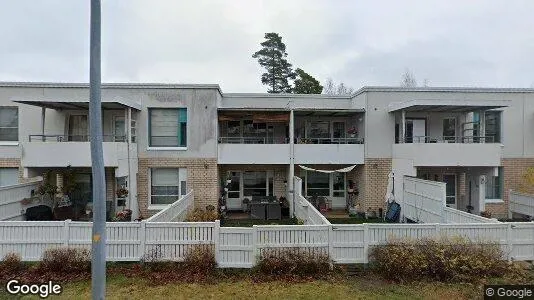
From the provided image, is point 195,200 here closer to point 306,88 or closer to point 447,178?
point 447,178

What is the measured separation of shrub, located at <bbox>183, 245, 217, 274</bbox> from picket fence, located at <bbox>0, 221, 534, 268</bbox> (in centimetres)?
12

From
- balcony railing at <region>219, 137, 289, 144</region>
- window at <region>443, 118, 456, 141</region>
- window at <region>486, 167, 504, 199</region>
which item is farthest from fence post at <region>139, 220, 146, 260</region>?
window at <region>486, 167, 504, 199</region>

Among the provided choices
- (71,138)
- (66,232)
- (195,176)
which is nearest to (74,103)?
(71,138)

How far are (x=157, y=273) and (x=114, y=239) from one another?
150 cm

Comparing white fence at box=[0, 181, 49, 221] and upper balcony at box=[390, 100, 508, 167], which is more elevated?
upper balcony at box=[390, 100, 508, 167]

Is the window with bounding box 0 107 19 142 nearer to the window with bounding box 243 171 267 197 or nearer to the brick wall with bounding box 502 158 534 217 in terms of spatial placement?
the window with bounding box 243 171 267 197

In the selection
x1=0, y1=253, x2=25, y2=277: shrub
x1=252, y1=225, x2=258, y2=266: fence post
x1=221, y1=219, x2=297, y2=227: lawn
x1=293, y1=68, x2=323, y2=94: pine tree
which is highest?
x1=293, y1=68, x2=323, y2=94: pine tree

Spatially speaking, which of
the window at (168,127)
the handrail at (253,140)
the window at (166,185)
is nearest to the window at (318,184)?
the handrail at (253,140)

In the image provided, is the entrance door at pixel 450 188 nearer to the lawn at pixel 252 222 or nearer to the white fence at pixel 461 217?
the white fence at pixel 461 217

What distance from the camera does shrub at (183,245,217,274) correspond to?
8180mm

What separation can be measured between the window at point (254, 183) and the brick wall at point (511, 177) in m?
12.1

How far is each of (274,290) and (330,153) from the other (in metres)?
10.3

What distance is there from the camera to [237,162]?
16156 mm

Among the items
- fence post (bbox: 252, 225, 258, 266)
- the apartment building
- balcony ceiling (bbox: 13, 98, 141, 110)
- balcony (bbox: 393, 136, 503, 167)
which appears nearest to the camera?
fence post (bbox: 252, 225, 258, 266)
